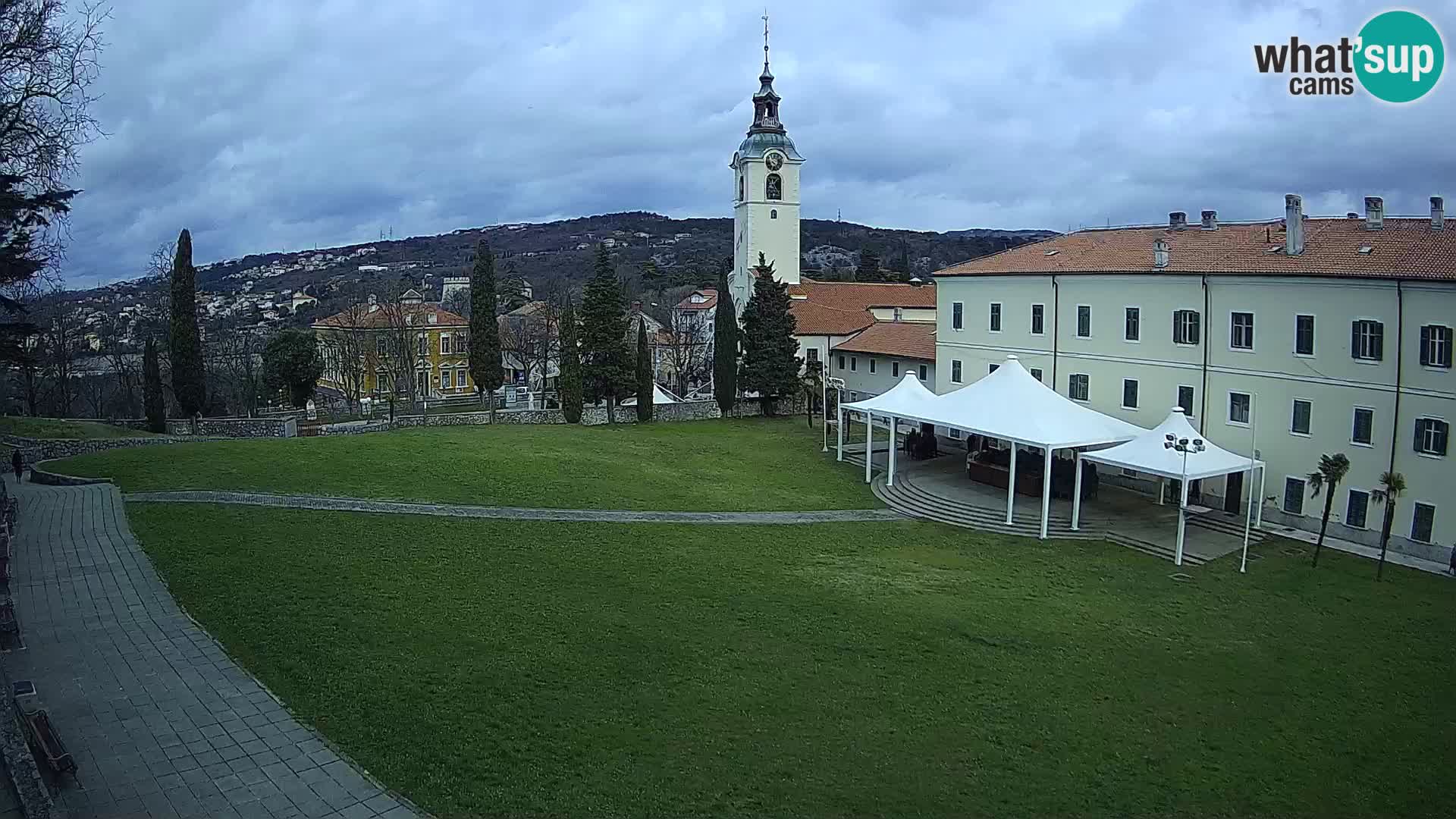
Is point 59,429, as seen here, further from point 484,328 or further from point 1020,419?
point 1020,419

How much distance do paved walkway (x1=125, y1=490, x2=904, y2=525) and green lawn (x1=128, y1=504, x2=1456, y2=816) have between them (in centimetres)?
86

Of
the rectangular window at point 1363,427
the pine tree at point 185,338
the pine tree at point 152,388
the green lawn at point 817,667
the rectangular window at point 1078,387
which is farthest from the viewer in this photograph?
the pine tree at point 152,388

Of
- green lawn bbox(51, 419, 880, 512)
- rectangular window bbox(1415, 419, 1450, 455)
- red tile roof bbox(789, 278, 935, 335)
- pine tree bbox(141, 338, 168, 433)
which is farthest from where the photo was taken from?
red tile roof bbox(789, 278, 935, 335)

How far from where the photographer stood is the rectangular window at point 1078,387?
26578 mm

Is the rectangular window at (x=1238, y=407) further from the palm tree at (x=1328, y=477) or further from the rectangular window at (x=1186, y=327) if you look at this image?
the palm tree at (x=1328, y=477)

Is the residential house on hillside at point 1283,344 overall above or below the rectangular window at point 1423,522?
above

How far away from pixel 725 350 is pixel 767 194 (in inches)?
525

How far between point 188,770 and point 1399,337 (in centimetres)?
2220

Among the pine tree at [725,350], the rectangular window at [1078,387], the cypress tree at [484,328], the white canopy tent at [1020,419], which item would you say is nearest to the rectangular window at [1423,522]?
the white canopy tent at [1020,419]

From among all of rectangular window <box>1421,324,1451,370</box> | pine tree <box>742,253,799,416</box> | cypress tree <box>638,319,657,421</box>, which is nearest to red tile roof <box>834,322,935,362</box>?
pine tree <box>742,253,799,416</box>

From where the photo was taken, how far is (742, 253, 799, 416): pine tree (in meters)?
39.2

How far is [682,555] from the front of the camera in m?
17.8

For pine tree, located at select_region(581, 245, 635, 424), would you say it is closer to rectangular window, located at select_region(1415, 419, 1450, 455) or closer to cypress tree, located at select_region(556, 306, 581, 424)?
cypress tree, located at select_region(556, 306, 581, 424)

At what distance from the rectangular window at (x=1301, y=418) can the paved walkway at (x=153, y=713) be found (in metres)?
20.4
